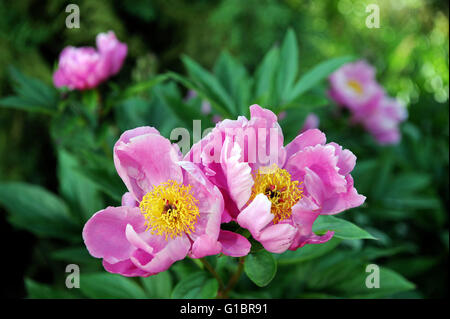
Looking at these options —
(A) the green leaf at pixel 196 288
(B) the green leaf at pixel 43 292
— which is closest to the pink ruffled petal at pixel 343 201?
(A) the green leaf at pixel 196 288

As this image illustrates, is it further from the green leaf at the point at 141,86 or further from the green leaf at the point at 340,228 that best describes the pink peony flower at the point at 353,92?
the green leaf at the point at 340,228

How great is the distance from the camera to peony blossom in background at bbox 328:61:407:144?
1.38m

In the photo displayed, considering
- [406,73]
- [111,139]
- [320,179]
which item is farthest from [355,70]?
[320,179]

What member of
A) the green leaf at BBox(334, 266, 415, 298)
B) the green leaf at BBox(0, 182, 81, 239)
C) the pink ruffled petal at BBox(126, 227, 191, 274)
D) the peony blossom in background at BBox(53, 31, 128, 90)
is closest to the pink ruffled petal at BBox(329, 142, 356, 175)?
the pink ruffled petal at BBox(126, 227, 191, 274)

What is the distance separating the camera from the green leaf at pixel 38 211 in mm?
1038

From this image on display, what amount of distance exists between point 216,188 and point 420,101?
4.21ft

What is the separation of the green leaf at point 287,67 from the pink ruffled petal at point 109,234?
0.52 metres

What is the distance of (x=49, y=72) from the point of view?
5.76ft

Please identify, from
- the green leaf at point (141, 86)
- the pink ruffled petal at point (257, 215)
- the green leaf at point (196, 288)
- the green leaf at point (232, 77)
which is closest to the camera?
the pink ruffled petal at point (257, 215)

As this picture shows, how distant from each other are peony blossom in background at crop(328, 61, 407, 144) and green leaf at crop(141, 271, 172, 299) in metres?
0.84

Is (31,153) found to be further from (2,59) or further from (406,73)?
(406,73)

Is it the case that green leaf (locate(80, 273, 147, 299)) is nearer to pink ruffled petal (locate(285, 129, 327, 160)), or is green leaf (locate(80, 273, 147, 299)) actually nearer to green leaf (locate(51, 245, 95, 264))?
green leaf (locate(51, 245, 95, 264))
